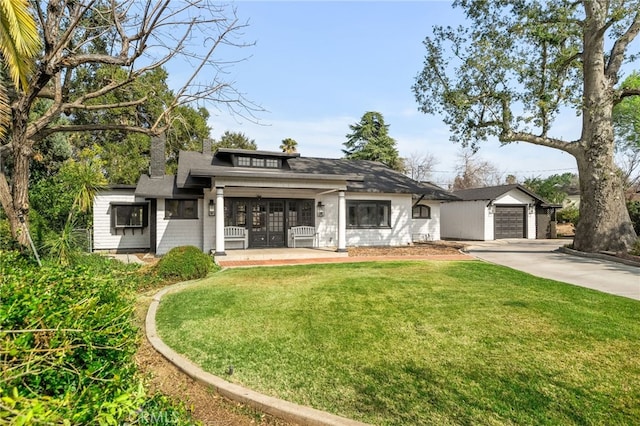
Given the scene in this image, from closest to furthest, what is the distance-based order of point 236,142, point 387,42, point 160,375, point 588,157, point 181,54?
point 160,375 → point 181,54 → point 387,42 → point 588,157 → point 236,142

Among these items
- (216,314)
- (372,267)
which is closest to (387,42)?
(372,267)

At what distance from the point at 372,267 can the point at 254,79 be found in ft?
20.3

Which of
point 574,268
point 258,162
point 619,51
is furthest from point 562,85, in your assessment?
point 258,162

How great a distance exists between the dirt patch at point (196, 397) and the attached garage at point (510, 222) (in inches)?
828

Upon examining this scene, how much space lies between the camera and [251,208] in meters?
15.1

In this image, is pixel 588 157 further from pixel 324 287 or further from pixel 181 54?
pixel 181 54

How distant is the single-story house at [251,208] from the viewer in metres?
14.2

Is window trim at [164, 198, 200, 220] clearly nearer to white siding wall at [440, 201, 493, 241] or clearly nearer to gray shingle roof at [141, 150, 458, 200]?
gray shingle roof at [141, 150, 458, 200]

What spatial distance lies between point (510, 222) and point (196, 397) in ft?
73.3

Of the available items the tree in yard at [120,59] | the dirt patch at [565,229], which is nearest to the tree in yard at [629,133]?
the dirt patch at [565,229]

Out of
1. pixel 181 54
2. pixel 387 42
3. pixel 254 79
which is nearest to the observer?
pixel 181 54

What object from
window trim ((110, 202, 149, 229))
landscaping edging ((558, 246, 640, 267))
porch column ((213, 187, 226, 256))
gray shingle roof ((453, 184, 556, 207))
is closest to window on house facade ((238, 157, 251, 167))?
porch column ((213, 187, 226, 256))

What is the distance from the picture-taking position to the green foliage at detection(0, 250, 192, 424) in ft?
5.13

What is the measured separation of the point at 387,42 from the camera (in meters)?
10.7
